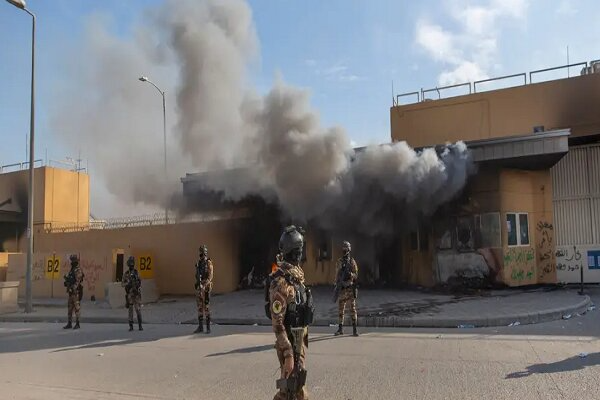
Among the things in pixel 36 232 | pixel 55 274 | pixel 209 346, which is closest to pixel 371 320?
pixel 209 346

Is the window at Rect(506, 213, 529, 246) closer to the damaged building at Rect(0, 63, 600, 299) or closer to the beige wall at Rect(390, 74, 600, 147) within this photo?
the damaged building at Rect(0, 63, 600, 299)

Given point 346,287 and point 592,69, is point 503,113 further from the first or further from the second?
point 346,287

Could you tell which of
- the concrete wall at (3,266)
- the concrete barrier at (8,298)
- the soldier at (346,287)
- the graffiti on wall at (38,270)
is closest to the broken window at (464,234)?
the soldier at (346,287)

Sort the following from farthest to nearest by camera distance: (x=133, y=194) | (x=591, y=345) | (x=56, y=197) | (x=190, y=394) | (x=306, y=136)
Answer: (x=56, y=197) → (x=133, y=194) → (x=306, y=136) → (x=591, y=345) → (x=190, y=394)

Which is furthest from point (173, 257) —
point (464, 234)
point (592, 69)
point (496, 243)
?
point (592, 69)

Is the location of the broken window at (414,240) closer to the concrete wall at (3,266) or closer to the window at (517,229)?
the window at (517,229)

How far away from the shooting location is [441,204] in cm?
1523

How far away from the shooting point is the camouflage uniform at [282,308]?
3322 millimetres

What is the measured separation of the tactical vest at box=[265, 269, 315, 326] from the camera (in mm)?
3467

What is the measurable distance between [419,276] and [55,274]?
1207cm

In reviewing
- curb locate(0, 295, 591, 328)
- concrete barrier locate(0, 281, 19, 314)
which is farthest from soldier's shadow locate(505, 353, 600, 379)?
concrete barrier locate(0, 281, 19, 314)

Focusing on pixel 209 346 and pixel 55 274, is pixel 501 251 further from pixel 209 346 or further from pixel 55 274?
pixel 55 274

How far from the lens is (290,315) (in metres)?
3.46

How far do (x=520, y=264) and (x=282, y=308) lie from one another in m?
13.5
